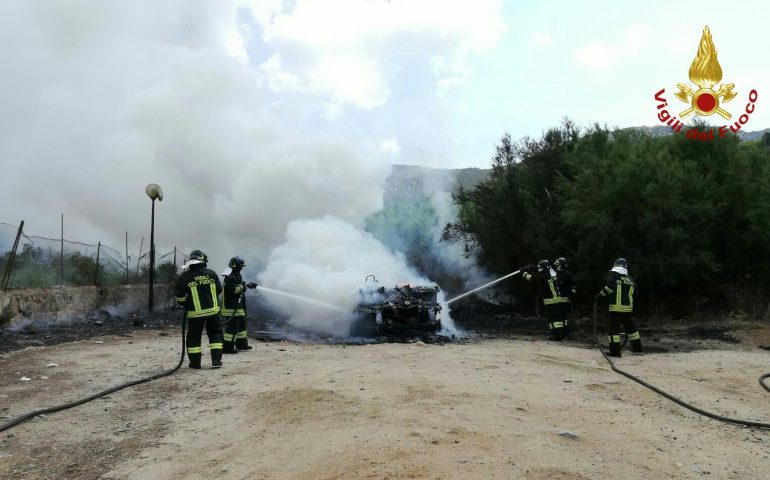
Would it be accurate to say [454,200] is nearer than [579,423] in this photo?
No

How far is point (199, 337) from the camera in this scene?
8.64 metres

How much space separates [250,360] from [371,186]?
12069mm

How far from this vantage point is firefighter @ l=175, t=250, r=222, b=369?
28.1 feet

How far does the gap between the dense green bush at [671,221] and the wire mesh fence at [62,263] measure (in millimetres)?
12795

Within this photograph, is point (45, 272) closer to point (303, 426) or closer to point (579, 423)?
point (303, 426)

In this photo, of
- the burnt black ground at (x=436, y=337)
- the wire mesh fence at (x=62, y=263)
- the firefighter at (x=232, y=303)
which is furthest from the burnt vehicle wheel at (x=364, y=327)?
the wire mesh fence at (x=62, y=263)

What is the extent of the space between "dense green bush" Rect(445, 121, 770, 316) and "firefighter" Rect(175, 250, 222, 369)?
11.0 metres

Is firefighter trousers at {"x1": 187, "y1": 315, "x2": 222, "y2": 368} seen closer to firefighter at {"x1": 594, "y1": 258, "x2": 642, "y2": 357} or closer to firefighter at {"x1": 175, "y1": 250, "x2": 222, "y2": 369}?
firefighter at {"x1": 175, "y1": 250, "x2": 222, "y2": 369}

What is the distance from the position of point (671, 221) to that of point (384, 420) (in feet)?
43.8

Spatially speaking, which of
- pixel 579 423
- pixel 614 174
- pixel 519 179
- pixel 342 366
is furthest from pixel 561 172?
pixel 579 423

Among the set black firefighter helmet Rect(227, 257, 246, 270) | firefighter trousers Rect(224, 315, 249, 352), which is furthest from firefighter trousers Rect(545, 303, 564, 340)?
black firefighter helmet Rect(227, 257, 246, 270)

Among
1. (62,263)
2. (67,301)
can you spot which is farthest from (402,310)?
(62,263)

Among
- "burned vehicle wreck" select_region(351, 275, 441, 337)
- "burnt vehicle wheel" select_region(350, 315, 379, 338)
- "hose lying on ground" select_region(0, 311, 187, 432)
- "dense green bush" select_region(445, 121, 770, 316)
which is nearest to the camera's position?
"hose lying on ground" select_region(0, 311, 187, 432)

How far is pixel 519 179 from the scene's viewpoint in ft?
65.7
